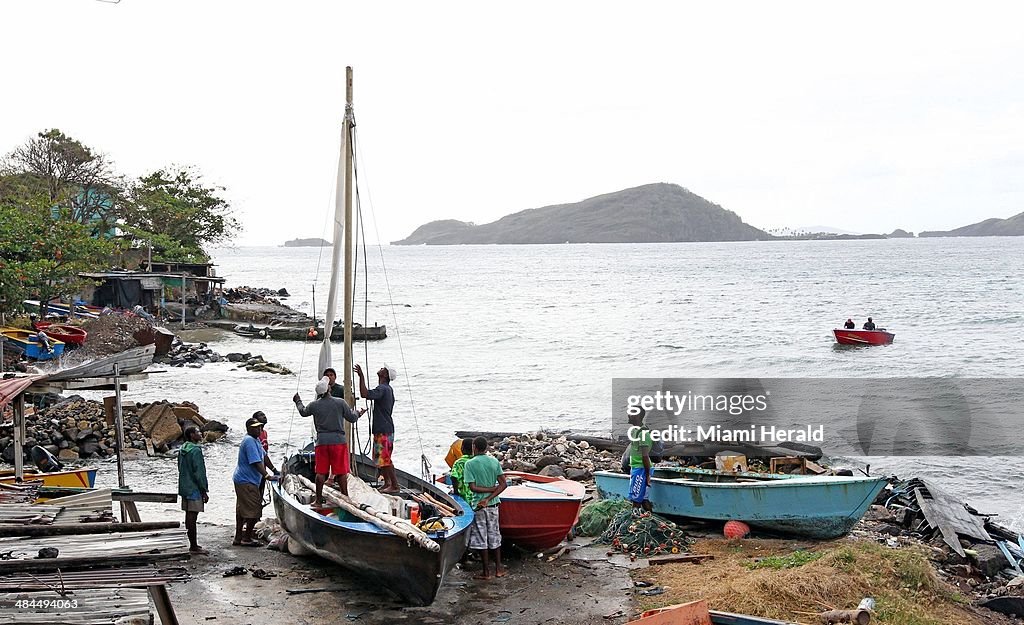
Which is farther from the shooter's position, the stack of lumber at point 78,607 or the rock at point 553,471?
the rock at point 553,471

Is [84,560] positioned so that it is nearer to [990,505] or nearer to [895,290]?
[990,505]

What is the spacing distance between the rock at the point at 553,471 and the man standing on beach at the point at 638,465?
357 cm

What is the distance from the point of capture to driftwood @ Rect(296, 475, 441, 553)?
955 cm

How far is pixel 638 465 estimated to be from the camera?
1415 centimetres

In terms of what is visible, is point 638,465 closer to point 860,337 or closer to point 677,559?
point 677,559

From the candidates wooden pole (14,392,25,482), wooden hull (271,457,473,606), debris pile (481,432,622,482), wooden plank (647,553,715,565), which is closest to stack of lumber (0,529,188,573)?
wooden hull (271,457,473,606)

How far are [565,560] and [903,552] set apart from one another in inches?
167

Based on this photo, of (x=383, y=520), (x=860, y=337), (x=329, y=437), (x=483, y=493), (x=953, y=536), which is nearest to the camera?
(x=383, y=520)

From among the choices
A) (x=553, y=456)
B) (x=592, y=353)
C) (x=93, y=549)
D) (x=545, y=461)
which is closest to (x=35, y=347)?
(x=553, y=456)

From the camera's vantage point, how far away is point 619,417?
2853 centimetres

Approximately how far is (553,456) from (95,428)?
9.72 metres

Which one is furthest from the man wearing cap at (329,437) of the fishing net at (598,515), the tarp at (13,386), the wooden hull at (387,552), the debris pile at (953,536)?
the debris pile at (953,536)

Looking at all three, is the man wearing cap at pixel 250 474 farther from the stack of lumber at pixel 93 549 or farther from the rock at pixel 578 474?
the rock at pixel 578 474

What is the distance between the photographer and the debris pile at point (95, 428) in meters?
18.6
